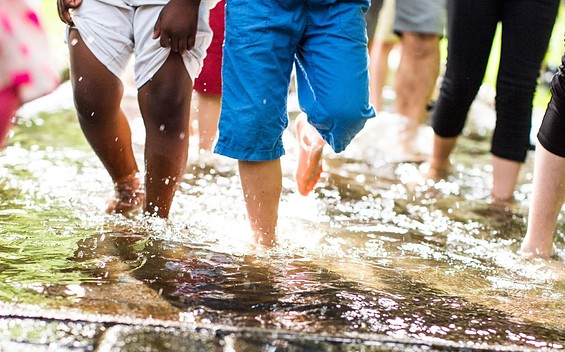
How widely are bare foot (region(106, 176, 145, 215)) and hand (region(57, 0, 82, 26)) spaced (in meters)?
0.70

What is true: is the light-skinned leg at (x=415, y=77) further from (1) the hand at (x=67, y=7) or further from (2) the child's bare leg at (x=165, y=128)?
(1) the hand at (x=67, y=7)

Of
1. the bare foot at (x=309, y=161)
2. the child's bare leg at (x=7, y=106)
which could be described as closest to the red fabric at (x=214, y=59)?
the bare foot at (x=309, y=161)

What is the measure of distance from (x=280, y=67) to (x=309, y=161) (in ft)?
2.70

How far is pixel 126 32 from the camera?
10.5ft

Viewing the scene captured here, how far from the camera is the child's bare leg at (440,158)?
15.3 feet

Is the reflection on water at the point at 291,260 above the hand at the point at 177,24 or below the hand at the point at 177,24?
below

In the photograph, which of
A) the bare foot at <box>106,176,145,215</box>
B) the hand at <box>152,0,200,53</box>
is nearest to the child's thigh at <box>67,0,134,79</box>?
the hand at <box>152,0,200,53</box>

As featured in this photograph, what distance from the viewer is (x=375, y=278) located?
110 inches

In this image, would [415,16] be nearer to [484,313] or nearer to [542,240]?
[542,240]

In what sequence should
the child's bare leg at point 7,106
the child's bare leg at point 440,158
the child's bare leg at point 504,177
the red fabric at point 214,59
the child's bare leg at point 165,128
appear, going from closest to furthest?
the child's bare leg at point 7,106, the child's bare leg at point 165,128, the red fabric at point 214,59, the child's bare leg at point 504,177, the child's bare leg at point 440,158

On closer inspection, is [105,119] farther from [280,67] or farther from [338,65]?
[338,65]

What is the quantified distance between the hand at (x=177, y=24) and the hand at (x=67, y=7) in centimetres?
32

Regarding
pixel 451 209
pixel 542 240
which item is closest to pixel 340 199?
pixel 451 209

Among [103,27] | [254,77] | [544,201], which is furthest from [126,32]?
[544,201]
